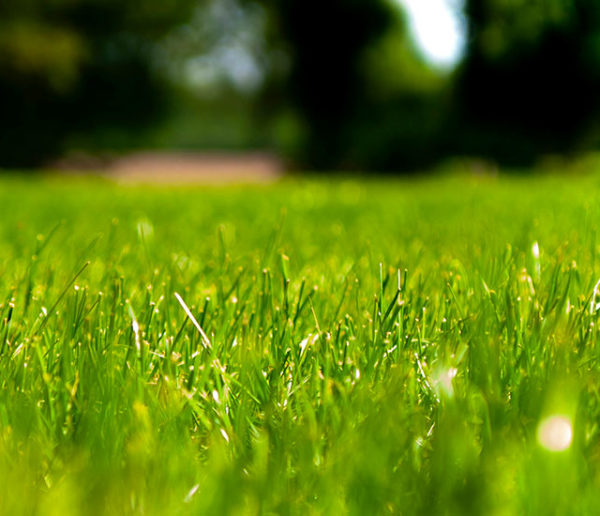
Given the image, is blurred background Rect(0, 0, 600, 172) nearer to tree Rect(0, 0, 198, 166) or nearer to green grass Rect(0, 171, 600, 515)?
tree Rect(0, 0, 198, 166)

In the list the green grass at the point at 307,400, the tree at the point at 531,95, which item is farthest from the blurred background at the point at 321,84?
the green grass at the point at 307,400

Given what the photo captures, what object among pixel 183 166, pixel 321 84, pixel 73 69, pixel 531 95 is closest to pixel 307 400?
pixel 531 95

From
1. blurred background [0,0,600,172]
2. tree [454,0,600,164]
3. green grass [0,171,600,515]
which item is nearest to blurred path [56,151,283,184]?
blurred background [0,0,600,172]

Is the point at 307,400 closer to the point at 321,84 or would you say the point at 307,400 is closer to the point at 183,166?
the point at 321,84

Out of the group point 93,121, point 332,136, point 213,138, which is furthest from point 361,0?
point 213,138

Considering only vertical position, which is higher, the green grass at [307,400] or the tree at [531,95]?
the tree at [531,95]

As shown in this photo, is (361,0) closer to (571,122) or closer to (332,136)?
(332,136)

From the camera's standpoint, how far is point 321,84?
65.8ft

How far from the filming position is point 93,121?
22.6 metres

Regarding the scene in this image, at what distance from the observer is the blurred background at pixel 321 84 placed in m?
17.2

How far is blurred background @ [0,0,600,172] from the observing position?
17.2 metres

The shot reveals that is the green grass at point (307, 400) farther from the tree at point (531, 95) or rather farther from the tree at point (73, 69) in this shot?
the tree at point (73, 69)

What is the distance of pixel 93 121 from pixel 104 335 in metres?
22.4

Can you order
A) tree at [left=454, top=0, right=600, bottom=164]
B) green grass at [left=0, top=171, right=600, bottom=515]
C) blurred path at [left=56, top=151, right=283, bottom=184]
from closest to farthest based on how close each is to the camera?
green grass at [left=0, top=171, right=600, bottom=515] → tree at [left=454, top=0, right=600, bottom=164] → blurred path at [left=56, top=151, right=283, bottom=184]
